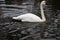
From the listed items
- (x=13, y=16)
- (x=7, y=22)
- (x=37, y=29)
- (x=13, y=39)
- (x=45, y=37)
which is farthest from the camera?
(x=13, y=16)

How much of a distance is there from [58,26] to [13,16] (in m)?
2.36

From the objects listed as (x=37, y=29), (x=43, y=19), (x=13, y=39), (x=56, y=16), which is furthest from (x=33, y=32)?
(x=56, y=16)

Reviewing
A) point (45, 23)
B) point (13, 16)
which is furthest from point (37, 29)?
point (13, 16)

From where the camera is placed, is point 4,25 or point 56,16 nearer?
point 4,25

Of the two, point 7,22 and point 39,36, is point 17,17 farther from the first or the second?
point 39,36

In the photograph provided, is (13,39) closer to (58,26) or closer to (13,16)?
(58,26)

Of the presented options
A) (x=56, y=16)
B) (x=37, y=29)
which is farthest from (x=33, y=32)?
(x=56, y=16)

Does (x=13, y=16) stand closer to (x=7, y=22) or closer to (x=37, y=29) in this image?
(x=7, y=22)

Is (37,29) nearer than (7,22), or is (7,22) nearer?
(37,29)

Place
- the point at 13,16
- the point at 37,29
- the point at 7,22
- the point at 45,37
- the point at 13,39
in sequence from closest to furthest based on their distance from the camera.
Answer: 1. the point at 13,39
2. the point at 45,37
3. the point at 37,29
4. the point at 7,22
5. the point at 13,16

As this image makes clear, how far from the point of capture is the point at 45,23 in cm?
1076

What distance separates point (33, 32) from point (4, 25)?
52.2 inches

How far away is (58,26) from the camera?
1019 centimetres

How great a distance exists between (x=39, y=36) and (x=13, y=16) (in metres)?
3.09
